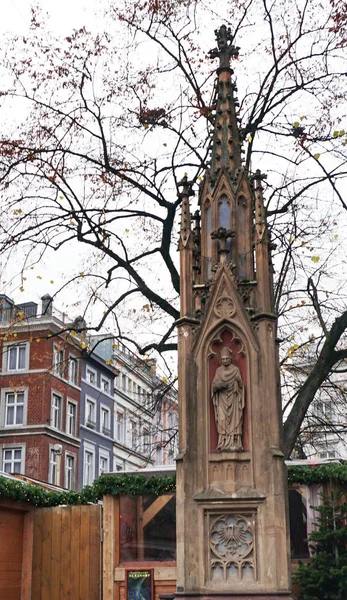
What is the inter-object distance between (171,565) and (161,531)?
0.52 m

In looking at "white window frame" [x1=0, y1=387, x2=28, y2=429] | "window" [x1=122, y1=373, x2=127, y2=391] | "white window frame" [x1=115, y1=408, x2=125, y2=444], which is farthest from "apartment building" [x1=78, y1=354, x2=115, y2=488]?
"white window frame" [x1=0, y1=387, x2=28, y2=429]

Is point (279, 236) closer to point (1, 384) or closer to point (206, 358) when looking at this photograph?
point (206, 358)

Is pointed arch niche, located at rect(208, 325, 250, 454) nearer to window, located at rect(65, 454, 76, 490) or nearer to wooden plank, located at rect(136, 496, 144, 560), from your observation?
wooden plank, located at rect(136, 496, 144, 560)

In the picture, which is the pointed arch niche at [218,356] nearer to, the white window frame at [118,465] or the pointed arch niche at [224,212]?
the pointed arch niche at [224,212]

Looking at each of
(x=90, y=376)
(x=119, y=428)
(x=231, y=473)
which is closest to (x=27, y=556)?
(x=231, y=473)

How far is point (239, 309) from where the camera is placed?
9008 millimetres

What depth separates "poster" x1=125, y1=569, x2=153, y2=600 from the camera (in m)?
11.9

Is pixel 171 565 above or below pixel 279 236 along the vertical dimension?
below

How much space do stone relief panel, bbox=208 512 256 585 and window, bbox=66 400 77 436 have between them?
31.8 meters

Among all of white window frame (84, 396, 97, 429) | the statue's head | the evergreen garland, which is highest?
white window frame (84, 396, 97, 429)

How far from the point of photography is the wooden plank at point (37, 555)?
12742 millimetres

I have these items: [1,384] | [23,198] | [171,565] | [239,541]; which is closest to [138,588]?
[171,565]

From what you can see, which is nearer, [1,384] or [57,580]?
[57,580]

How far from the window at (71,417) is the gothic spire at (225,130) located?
30.9 meters
